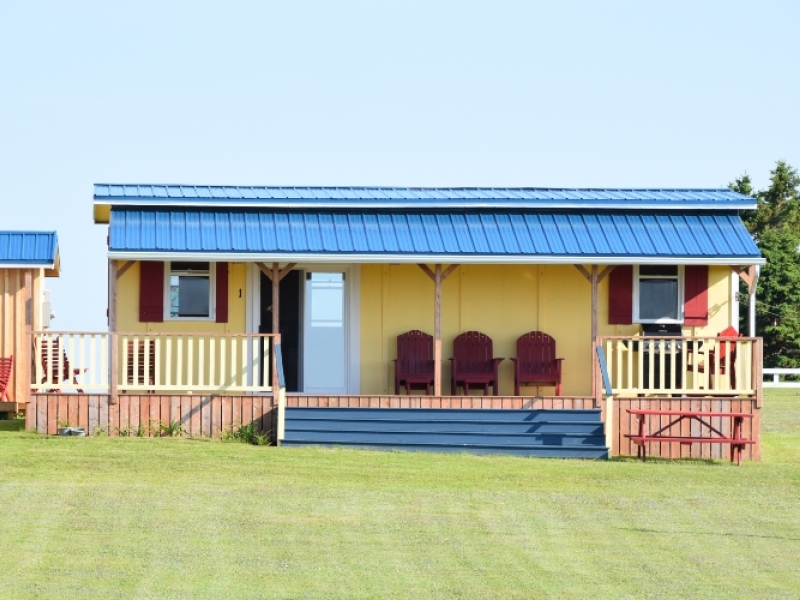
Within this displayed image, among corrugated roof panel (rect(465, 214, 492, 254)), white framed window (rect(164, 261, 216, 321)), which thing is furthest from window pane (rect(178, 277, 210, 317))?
corrugated roof panel (rect(465, 214, 492, 254))

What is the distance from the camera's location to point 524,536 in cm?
1349

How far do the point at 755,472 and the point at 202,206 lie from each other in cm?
872

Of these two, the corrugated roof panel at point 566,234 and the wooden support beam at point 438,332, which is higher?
the corrugated roof panel at point 566,234

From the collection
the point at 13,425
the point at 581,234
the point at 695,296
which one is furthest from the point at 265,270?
the point at 695,296

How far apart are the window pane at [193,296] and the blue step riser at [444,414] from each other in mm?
2466

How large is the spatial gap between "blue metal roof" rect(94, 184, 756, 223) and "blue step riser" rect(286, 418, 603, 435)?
11.3ft

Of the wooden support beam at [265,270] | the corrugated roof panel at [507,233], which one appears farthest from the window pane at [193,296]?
the corrugated roof panel at [507,233]

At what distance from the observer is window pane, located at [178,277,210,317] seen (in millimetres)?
21547

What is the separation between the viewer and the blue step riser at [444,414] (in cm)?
2008

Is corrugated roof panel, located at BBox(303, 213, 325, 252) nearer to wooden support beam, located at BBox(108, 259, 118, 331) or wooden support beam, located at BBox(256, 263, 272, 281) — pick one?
wooden support beam, located at BBox(256, 263, 272, 281)

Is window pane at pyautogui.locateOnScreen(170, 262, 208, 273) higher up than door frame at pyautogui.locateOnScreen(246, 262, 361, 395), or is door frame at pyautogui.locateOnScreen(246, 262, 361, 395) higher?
window pane at pyautogui.locateOnScreen(170, 262, 208, 273)

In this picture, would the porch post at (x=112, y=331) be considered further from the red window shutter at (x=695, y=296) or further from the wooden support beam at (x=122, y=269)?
the red window shutter at (x=695, y=296)

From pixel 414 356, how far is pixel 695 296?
4382 millimetres

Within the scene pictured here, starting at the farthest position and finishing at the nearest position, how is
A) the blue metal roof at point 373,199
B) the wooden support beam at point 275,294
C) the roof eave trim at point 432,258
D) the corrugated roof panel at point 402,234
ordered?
the blue metal roof at point 373,199 < the corrugated roof panel at point 402,234 < the wooden support beam at point 275,294 < the roof eave trim at point 432,258
